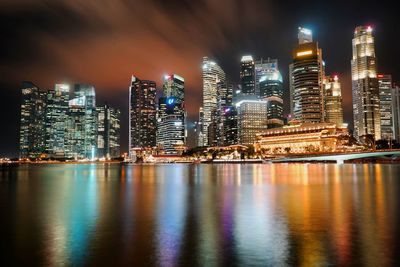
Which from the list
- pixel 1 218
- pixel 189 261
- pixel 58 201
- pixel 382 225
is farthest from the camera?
pixel 58 201

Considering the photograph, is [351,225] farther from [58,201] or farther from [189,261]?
[58,201]

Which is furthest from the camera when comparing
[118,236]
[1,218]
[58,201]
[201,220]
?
[58,201]

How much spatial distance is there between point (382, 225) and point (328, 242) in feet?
23.1

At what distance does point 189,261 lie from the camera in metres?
16.8

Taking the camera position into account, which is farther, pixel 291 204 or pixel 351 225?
pixel 291 204

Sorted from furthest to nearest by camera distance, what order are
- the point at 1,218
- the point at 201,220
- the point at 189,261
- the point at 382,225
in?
1. the point at 1,218
2. the point at 201,220
3. the point at 382,225
4. the point at 189,261

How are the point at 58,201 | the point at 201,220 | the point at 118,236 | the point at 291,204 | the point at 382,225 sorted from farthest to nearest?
the point at 58,201, the point at 291,204, the point at 201,220, the point at 382,225, the point at 118,236

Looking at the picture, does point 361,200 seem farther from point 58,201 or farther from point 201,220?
point 58,201

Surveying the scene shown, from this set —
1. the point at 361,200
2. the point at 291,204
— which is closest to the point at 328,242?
the point at 291,204

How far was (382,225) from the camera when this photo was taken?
81.7 ft

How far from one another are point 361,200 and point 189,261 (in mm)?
26873

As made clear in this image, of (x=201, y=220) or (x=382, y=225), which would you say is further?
(x=201, y=220)

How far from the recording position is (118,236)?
22.5 m

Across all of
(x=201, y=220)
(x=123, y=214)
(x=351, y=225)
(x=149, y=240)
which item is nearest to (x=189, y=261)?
(x=149, y=240)
